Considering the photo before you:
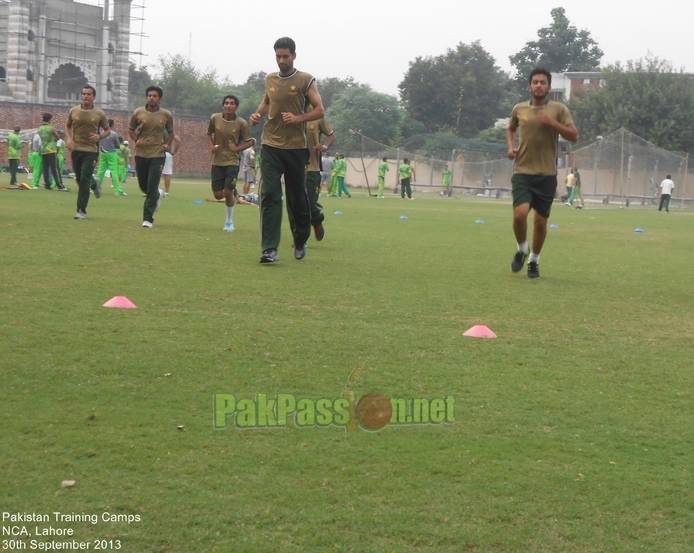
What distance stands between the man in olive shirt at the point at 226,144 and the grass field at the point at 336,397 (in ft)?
16.2

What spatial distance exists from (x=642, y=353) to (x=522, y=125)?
413 cm

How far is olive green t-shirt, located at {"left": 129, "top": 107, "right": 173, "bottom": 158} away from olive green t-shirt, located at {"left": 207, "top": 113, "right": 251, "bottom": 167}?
792 mm

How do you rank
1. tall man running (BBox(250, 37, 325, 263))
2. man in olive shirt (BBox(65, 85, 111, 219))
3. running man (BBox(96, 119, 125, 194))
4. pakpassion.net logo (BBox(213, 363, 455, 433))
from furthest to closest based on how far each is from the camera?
running man (BBox(96, 119, 125, 194)) → man in olive shirt (BBox(65, 85, 111, 219)) → tall man running (BBox(250, 37, 325, 263)) → pakpassion.net logo (BBox(213, 363, 455, 433))

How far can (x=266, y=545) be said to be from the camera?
9.28ft

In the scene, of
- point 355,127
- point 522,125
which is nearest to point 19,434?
point 522,125

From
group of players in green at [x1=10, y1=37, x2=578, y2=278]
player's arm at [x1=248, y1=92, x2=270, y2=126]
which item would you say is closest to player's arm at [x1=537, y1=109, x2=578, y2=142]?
group of players in green at [x1=10, y1=37, x2=578, y2=278]

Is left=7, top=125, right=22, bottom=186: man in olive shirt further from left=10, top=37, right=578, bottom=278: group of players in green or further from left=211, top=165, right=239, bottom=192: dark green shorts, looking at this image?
left=10, top=37, right=578, bottom=278: group of players in green

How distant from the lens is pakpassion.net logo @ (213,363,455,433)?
4020 mm

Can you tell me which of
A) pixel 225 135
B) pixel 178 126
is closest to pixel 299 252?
pixel 225 135

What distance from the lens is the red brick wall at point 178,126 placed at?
5847 centimetres

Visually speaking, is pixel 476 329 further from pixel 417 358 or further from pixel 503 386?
pixel 503 386

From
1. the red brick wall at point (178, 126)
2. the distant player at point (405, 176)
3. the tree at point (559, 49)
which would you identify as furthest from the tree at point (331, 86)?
the distant player at point (405, 176)

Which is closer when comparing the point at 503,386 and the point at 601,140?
the point at 503,386

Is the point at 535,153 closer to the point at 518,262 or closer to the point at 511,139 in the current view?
the point at 511,139
